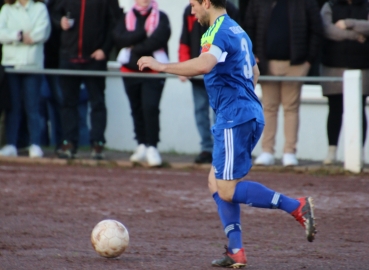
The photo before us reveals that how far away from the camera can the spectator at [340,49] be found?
10531mm

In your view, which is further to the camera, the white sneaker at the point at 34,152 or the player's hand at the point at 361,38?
the white sneaker at the point at 34,152

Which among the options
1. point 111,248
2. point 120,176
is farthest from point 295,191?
point 111,248

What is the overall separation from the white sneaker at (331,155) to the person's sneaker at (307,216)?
Result: 17.6ft

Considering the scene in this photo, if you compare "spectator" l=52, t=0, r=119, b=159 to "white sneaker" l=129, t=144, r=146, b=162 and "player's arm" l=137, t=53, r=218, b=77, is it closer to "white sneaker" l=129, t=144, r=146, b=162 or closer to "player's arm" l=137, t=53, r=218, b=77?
"white sneaker" l=129, t=144, r=146, b=162

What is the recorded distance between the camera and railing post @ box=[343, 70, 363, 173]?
416 inches

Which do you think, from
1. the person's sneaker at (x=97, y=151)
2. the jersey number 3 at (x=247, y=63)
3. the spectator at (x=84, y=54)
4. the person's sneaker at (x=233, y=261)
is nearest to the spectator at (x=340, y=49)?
the spectator at (x=84, y=54)

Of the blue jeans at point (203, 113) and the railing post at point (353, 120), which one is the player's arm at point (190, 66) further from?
the blue jeans at point (203, 113)

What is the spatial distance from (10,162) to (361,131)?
511 cm

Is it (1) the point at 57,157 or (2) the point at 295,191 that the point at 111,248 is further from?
(1) the point at 57,157

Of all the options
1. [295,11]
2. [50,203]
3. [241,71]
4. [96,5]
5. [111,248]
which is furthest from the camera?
[96,5]

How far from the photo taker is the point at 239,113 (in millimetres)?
5750

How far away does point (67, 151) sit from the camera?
1198 centimetres

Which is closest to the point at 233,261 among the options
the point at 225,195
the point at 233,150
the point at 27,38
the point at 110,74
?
the point at 225,195

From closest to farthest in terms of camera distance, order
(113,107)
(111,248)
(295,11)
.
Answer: (111,248)
(295,11)
(113,107)
